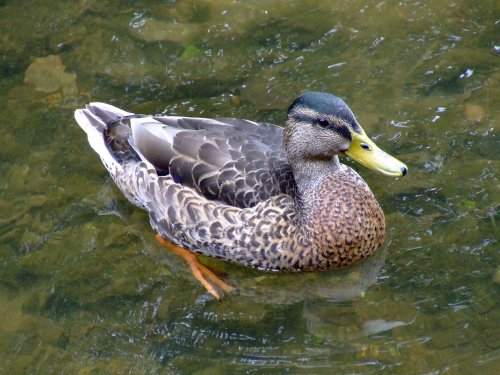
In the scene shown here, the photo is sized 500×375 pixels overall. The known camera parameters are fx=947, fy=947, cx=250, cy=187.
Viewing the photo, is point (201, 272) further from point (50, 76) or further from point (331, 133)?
point (50, 76)

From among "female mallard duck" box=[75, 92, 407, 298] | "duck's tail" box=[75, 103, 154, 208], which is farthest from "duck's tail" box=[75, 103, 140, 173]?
"female mallard duck" box=[75, 92, 407, 298]

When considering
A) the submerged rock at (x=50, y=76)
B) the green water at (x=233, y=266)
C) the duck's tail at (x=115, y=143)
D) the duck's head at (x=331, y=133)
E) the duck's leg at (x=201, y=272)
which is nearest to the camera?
the green water at (x=233, y=266)

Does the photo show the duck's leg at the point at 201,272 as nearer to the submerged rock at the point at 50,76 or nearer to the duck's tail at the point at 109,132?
the duck's tail at the point at 109,132

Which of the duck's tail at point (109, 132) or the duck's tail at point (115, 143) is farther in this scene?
the duck's tail at point (109, 132)

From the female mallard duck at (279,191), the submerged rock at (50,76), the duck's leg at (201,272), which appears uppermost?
the submerged rock at (50,76)

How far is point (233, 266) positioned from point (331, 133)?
1.44 metres

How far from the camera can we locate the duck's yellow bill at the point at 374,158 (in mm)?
7180

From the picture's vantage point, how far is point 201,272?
7773 mm

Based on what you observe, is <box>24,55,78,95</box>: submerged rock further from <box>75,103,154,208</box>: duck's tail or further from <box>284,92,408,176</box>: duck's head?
<box>284,92,408,176</box>: duck's head

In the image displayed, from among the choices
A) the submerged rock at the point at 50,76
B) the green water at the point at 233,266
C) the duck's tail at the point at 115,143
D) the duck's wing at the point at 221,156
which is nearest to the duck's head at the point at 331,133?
the duck's wing at the point at 221,156

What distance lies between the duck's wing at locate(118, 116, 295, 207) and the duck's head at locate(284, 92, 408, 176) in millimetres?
301

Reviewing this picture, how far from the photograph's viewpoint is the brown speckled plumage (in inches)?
293

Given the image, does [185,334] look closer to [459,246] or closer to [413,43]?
[459,246]

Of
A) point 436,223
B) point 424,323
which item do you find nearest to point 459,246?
point 436,223
